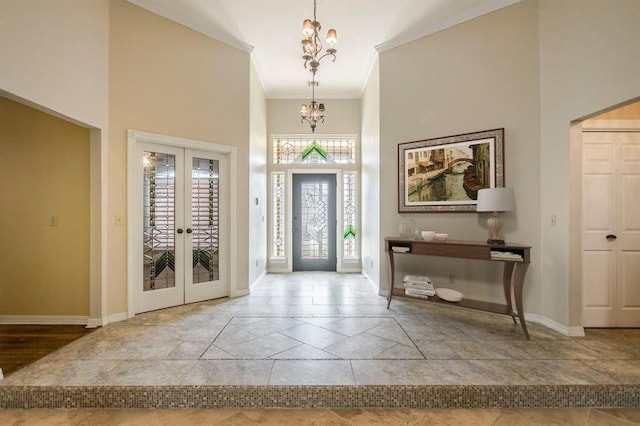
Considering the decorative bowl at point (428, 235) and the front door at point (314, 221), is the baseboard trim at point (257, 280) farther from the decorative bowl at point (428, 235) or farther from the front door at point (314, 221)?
the decorative bowl at point (428, 235)

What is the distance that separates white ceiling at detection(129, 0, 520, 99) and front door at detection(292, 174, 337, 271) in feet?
7.34

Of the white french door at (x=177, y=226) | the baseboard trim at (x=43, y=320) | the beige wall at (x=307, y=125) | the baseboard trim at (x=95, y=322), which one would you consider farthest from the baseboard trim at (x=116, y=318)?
the beige wall at (x=307, y=125)

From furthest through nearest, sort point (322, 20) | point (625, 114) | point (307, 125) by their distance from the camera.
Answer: point (307, 125) < point (322, 20) < point (625, 114)

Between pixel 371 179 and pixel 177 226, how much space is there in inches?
123

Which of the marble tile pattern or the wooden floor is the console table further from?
the wooden floor

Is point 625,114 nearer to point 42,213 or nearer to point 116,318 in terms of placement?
point 116,318

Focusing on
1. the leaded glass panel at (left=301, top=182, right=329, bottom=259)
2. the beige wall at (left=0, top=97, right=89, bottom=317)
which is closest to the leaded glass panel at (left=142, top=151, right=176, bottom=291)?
the beige wall at (left=0, top=97, right=89, bottom=317)

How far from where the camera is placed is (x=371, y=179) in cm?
489

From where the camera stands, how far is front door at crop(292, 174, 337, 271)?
19.7ft

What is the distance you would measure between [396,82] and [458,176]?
169 centimetres

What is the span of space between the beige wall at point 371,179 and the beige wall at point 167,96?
204cm

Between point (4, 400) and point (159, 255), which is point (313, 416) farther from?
point (159, 255)

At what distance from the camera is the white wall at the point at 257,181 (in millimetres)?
4512

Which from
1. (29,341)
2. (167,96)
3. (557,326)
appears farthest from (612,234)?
(29,341)
